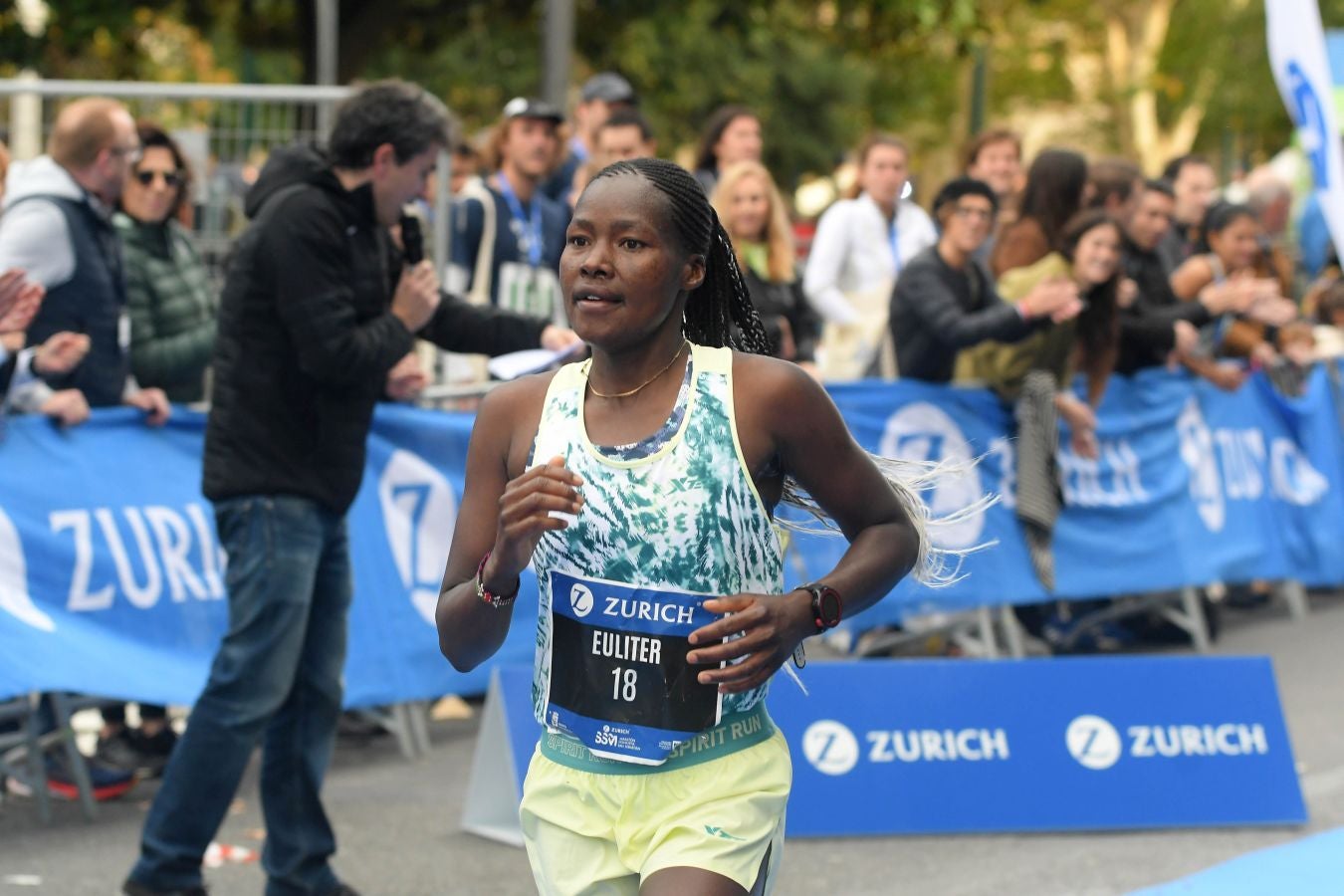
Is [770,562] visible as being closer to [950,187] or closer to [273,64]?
[950,187]

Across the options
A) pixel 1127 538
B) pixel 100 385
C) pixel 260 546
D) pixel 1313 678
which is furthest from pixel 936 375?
pixel 260 546

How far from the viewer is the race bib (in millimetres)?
3453

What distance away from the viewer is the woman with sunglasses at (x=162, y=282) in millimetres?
7648

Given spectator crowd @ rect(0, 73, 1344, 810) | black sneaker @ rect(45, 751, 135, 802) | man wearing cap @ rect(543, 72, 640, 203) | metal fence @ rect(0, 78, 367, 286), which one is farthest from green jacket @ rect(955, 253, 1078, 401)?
black sneaker @ rect(45, 751, 135, 802)

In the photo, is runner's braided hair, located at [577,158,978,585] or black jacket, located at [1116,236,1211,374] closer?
runner's braided hair, located at [577,158,978,585]

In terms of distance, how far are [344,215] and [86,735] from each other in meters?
3.51

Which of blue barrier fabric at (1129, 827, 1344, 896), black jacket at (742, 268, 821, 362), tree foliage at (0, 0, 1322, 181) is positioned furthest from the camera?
tree foliage at (0, 0, 1322, 181)

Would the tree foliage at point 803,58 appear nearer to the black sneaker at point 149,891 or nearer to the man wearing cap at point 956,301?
the man wearing cap at point 956,301

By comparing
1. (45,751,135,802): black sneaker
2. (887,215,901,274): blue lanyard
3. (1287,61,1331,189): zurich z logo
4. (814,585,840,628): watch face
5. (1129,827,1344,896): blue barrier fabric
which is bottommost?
(45,751,135,802): black sneaker

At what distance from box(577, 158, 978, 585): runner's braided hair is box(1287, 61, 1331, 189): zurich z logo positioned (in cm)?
507

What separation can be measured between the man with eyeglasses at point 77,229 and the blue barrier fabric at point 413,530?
0.32 meters

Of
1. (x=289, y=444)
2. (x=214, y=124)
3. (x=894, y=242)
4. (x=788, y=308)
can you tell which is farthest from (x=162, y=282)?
(x=894, y=242)

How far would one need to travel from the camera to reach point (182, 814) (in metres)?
5.36

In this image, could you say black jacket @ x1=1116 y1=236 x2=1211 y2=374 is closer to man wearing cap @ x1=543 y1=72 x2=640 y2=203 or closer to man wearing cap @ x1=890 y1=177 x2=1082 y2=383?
man wearing cap @ x1=890 y1=177 x2=1082 y2=383
